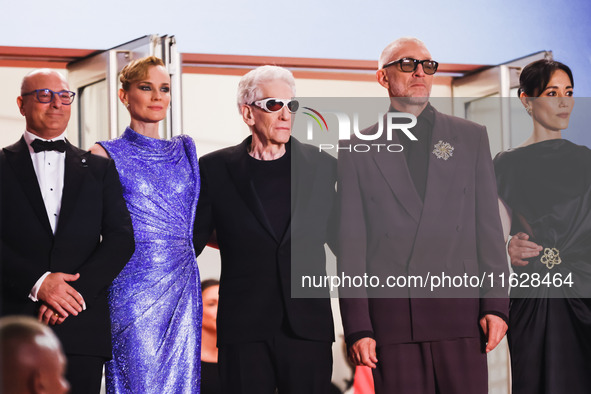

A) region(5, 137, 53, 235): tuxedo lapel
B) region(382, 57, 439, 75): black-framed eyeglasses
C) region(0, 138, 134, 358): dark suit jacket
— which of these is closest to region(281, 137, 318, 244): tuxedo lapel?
region(382, 57, 439, 75): black-framed eyeglasses

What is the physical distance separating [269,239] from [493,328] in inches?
34.8

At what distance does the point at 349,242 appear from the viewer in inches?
137

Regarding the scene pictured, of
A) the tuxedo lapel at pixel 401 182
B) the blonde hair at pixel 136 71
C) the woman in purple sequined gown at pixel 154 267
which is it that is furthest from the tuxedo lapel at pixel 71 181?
the tuxedo lapel at pixel 401 182

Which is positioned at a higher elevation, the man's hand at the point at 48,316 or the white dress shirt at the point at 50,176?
the white dress shirt at the point at 50,176

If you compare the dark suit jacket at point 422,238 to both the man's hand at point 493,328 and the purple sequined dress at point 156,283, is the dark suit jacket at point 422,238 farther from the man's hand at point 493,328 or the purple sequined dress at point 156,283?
the purple sequined dress at point 156,283

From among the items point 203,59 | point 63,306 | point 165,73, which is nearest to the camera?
point 63,306

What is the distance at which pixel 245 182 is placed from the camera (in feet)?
11.9

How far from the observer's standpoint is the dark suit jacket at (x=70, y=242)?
3344 mm

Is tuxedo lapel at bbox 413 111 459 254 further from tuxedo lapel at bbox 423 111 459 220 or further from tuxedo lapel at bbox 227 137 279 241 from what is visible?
tuxedo lapel at bbox 227 137 279 241

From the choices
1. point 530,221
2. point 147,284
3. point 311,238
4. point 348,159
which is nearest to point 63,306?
point 147,284

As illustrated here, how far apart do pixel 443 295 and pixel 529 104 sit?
1002 mm

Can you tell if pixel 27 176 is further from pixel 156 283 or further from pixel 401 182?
pixel 401 182

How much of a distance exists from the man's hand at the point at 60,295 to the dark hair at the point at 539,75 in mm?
2008

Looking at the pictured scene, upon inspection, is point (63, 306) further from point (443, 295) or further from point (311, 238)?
point (443, 295)
